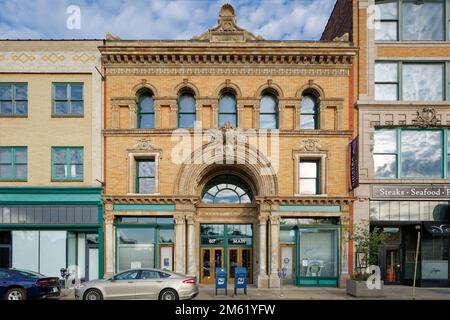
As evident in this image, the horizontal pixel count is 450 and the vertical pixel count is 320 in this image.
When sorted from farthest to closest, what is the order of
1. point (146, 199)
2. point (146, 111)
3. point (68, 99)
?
1. point (146, 111)
2. point (68, 99)
3. point (146, 199)

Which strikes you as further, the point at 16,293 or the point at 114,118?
the point at 114,118

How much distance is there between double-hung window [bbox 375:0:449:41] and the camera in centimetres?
2088

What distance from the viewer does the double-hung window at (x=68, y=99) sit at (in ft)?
67.8

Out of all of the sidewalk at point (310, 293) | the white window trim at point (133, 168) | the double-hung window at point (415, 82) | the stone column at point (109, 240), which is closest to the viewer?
the sidewalk at point (310, 293)

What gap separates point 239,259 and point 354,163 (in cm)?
812

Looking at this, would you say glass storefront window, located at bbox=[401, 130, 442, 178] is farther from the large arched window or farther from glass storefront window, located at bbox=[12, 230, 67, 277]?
glass storefront window, located at bbox=[12, 230, 67, 277]

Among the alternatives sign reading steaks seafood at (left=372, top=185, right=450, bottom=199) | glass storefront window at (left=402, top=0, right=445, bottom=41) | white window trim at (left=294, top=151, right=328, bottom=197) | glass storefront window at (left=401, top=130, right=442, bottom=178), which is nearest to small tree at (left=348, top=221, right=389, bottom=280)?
sign reading steaks seafood at (left=372, top=185, right=450, bottom=199)

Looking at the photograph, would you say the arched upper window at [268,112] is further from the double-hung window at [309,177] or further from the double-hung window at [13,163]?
the double-hung window at [13,163]

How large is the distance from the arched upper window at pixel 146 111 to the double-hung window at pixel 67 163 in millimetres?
3628

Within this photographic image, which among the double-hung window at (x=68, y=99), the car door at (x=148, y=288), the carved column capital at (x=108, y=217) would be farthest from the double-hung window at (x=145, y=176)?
the car door at (x=148, y=288)

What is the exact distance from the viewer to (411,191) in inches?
790

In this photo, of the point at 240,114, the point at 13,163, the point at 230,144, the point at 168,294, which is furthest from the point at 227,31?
the point at 168,294

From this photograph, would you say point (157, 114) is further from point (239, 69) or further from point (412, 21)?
point (412, 21)
